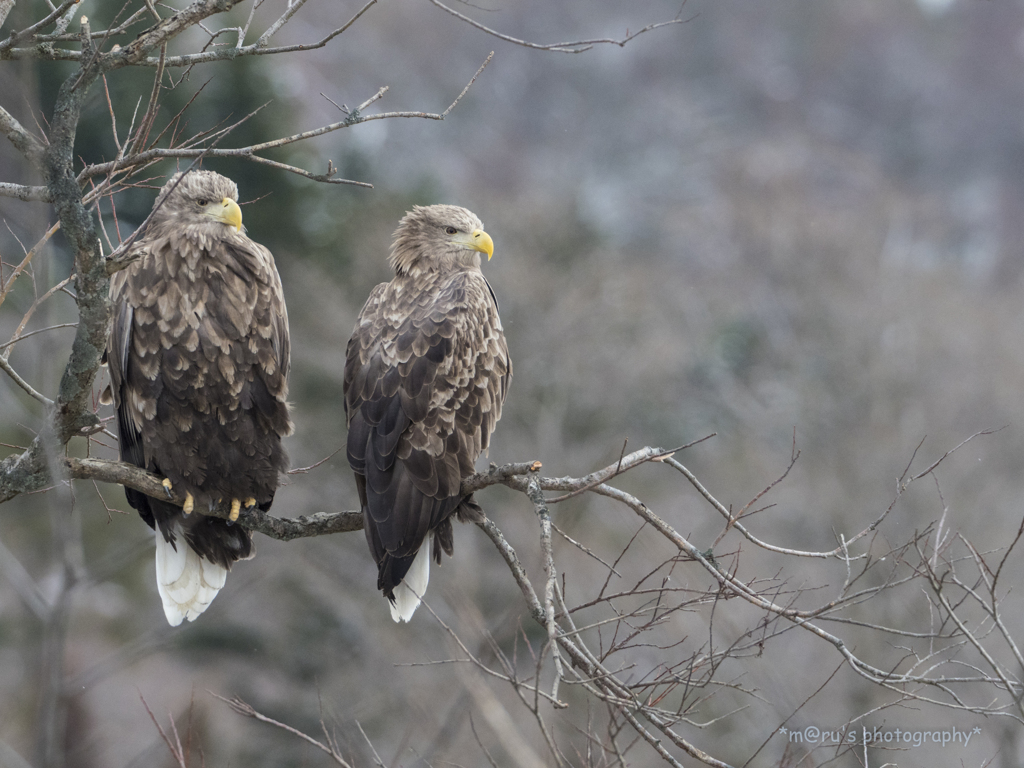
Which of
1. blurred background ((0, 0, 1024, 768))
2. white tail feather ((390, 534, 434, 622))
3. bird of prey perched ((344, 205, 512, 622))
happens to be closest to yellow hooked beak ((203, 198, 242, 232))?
bird of prey perched ((344, 205, 512, 622))

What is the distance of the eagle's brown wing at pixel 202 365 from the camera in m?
3.99

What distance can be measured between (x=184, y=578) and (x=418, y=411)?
1444 mm

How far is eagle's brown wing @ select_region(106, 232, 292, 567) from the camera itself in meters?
3.99

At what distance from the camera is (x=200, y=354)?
13.1 feet

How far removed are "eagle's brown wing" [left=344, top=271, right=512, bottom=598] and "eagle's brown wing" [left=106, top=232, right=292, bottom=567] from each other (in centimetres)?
38

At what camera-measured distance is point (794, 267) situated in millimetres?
20875

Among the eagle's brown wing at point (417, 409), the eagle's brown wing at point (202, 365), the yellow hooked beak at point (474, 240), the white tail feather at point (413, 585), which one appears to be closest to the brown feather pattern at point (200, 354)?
the eagle's brown wing at point (202, 365)

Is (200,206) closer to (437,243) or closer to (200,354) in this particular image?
(200,354)

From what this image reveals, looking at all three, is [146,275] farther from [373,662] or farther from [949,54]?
[949,54]

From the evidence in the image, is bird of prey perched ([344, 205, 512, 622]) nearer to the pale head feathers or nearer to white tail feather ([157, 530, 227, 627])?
the pale head feathers

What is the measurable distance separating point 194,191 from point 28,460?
1399 mm

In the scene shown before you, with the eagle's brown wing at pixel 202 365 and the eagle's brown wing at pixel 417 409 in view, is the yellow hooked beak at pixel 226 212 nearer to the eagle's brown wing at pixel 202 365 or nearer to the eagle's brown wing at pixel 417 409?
the eagle's brown wing at pixel 202 365

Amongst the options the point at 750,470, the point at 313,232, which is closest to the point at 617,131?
the point at 750,470

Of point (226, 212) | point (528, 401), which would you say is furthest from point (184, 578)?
point (528, 401)
